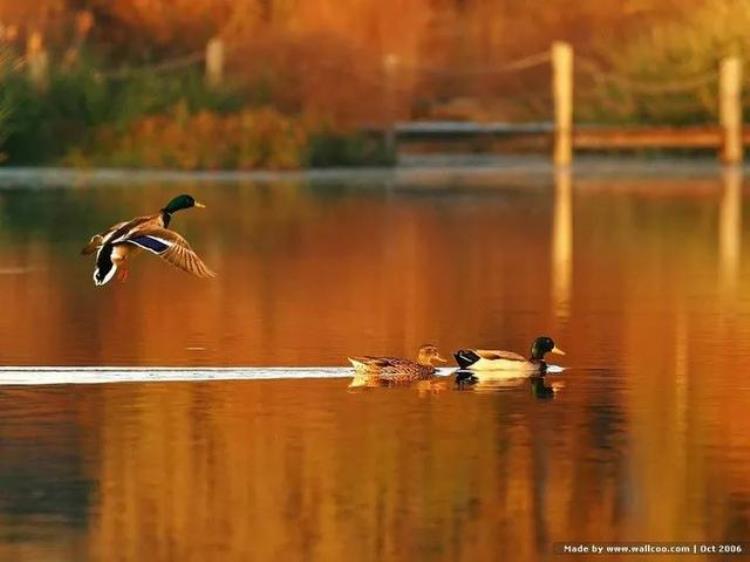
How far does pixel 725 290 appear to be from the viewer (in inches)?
851

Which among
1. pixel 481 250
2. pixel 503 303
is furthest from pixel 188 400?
pixel 481 250

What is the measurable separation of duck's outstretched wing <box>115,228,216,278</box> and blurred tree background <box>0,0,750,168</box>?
18.7 meters

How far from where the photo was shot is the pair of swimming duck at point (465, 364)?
15203 millimetres

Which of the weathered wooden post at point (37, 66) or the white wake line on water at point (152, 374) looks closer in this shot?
the white wake line on water at point (152, 374)

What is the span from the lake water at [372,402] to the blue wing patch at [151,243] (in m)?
0.72

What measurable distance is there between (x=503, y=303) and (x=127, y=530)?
34.1 ft

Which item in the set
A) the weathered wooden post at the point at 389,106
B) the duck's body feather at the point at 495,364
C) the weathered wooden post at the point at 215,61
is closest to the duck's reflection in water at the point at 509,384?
the duck's body feather at the point at 495,364

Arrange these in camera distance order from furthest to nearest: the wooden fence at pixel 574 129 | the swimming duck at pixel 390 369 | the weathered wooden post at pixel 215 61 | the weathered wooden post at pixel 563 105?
the weathered wooden post at pixel 215 61
the wooden fence at pixel 574 129
the weathered wooden post at pixel 563 105
the swimming duck at pixel 390 369

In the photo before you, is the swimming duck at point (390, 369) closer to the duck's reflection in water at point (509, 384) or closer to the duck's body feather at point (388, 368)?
the duck's body feather at point (388, 368)

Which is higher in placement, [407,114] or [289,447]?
[407,114]

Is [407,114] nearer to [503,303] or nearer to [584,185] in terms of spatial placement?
[584,185]

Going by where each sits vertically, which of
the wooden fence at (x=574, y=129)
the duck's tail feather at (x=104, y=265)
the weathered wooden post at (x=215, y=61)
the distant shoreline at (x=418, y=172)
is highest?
the weathered wooden post at (x=215, y=61)

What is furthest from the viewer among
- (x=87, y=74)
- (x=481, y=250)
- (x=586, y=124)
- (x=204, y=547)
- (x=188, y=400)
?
(x=586, y=124)

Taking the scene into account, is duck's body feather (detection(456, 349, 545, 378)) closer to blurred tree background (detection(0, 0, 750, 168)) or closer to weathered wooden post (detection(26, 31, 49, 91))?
blurred tree background (detection(0, 0, 750, 168))
